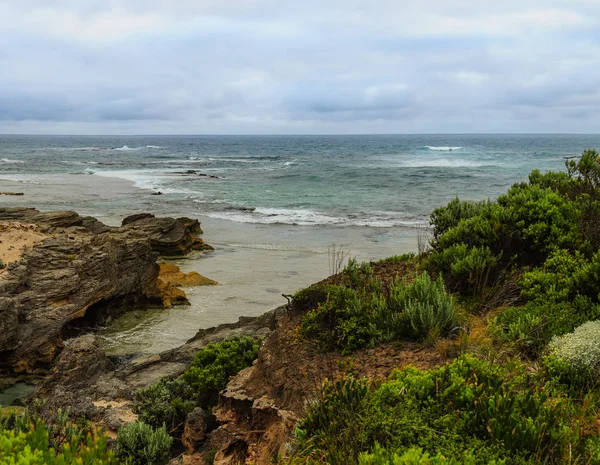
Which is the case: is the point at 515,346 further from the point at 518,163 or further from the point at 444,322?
the point at 518,163

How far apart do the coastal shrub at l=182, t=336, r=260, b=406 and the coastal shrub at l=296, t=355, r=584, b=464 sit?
10.2 ft

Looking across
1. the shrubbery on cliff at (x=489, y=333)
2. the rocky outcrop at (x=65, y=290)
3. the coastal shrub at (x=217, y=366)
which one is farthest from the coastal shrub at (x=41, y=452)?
the rocky outcrop at (x=65, y=290)

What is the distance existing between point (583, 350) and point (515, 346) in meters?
0.85

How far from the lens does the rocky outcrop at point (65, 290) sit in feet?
34.7

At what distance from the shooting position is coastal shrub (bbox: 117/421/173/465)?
6195 mm

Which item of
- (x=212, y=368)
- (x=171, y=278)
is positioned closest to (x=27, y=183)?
(x=171, y=278)

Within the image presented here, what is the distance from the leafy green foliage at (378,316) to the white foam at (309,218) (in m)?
21.8

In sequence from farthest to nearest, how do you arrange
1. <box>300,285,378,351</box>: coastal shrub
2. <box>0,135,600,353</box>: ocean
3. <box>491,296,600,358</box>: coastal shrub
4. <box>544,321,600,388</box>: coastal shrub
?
1. <box>0,135,600,353</box>: ocean
2. <box>300,285,378,351</box>: coastal shrub
3. <box>491,296,600,358</box>: coastal shrub
4. <box>544,321,600,388</box>: coastal shrub

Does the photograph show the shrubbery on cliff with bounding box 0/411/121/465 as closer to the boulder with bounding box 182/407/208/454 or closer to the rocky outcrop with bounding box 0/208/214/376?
the boulder with bounding box 182/407/208/454

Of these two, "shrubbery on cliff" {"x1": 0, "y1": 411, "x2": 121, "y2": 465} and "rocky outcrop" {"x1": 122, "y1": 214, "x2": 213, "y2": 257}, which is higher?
"shrubbery on cliff" {"x1": 0, "y1": 411, "x2": 121, "y2": 465}

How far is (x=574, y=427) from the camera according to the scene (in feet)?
13.6

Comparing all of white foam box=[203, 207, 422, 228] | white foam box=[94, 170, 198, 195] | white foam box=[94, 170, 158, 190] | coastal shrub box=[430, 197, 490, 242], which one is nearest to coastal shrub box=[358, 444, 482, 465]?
coastal shrub box=[430, 197, 490, 242]

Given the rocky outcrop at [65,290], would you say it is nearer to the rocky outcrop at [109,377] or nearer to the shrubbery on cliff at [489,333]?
the rocky outcrop at [109,377]

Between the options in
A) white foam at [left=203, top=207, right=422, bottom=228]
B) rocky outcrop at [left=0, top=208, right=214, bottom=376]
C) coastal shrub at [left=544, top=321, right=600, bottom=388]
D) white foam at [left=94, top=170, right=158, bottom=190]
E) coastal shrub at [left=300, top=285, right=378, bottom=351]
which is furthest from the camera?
white foam at [left=94, top=170, right=158, bottom=190]
